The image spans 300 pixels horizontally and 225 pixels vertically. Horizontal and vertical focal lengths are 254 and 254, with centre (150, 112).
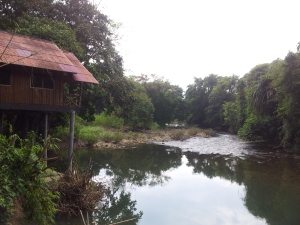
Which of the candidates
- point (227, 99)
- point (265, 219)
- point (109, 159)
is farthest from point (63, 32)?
point (227, 99)

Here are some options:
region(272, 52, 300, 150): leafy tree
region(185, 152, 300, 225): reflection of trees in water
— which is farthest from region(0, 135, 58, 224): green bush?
region(272, 52, 300, 150): leafy tree

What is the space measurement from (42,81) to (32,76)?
411mm

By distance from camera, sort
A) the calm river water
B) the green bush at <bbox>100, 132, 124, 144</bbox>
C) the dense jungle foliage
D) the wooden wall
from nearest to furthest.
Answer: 1. the calm river water
2. the wooden wall
3. the dense jungle foliage
4. the green bush at <bbox>100, 132, 124, 144</bbox>

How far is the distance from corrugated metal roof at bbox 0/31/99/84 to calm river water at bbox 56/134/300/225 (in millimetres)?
4863

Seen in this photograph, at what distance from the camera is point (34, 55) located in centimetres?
855

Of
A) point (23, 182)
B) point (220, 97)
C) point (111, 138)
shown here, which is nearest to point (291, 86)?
point (111, 138)

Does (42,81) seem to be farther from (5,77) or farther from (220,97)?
(220,97)

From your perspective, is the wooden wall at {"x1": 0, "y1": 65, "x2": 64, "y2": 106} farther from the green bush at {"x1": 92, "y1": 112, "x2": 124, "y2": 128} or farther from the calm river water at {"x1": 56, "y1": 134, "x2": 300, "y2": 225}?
the green bush at {"x1": 92, "y1": 112, "x2": 124, "y2": 128}

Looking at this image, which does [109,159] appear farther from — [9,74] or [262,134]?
[262,134]

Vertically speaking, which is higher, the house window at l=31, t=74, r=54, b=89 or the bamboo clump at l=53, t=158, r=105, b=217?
the house window at l=31, t=74, r=54, b=89

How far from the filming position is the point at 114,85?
53.7 ft

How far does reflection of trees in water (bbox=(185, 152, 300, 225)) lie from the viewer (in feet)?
27.8

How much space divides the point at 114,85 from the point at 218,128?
1287 inches

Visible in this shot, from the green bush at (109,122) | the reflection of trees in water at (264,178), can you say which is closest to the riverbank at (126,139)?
the green bush at (109,122)
